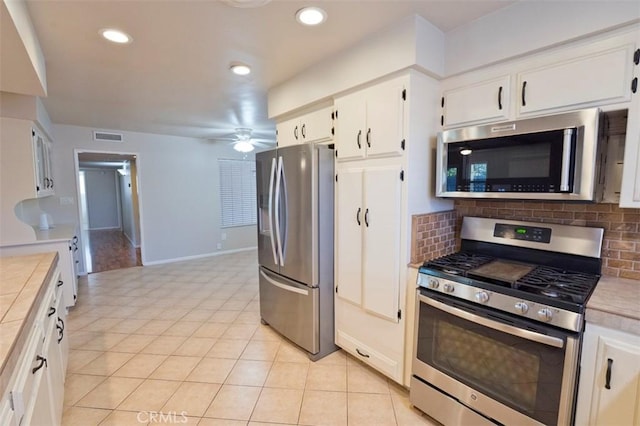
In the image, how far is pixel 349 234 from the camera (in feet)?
7.48

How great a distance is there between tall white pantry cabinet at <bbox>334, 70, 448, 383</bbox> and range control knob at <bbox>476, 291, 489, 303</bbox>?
49cm

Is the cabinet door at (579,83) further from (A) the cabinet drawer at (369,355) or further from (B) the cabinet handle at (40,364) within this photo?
(B) the cabinet handle at (40,364)

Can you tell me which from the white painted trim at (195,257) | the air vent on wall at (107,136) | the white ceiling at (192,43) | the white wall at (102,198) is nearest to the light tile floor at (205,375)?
the white painted trim at (195,257)

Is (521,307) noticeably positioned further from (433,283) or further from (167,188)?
(167,188)

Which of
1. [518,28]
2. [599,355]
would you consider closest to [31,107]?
[518,28]

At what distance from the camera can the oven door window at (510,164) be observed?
1.53 m

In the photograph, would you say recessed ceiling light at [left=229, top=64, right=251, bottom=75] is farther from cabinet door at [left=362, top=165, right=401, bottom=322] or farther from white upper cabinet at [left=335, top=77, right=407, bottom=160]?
cabinet door at [left=362, top=165, right=401, bottom=322]

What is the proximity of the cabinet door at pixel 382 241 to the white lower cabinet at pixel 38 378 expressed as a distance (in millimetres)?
1765

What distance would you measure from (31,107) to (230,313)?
289 centimetres

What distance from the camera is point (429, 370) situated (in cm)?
179

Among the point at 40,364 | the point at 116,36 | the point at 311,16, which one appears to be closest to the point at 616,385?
the point at 311,16

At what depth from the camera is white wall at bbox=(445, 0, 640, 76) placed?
1408 millimetres

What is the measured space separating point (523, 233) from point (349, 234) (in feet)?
3.73

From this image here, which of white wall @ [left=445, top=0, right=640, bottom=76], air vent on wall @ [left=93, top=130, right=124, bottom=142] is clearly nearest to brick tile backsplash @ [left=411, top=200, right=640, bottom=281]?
white wall @ [left=445, top=0, right=640, bottom=76]
